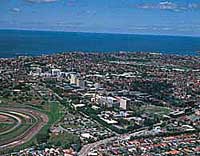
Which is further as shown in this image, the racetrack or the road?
the racetrack

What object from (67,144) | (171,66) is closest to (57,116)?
(67,144)

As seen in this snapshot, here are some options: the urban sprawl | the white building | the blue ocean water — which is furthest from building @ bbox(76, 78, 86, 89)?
the blue ocean water

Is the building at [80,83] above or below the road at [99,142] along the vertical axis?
above

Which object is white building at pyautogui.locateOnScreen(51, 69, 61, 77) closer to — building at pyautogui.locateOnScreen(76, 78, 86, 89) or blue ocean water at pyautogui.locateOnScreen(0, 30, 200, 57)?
building at pyautogui.locateOnScreen(76, 78, 86, 89)

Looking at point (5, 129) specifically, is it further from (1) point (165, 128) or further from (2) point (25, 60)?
(2) point (25, 60)

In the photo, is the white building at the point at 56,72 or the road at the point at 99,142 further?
the white building at the point at 56,72

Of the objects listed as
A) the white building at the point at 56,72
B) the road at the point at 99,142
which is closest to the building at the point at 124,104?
the road at the point at 99,142

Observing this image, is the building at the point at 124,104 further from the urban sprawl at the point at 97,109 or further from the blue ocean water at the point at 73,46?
the blue ocean water at the point at 73,46

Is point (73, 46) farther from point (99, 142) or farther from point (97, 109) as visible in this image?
point (99, 142)

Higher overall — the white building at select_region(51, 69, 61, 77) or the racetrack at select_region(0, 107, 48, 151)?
the white building at select_region(51, 69, 61, 77)
